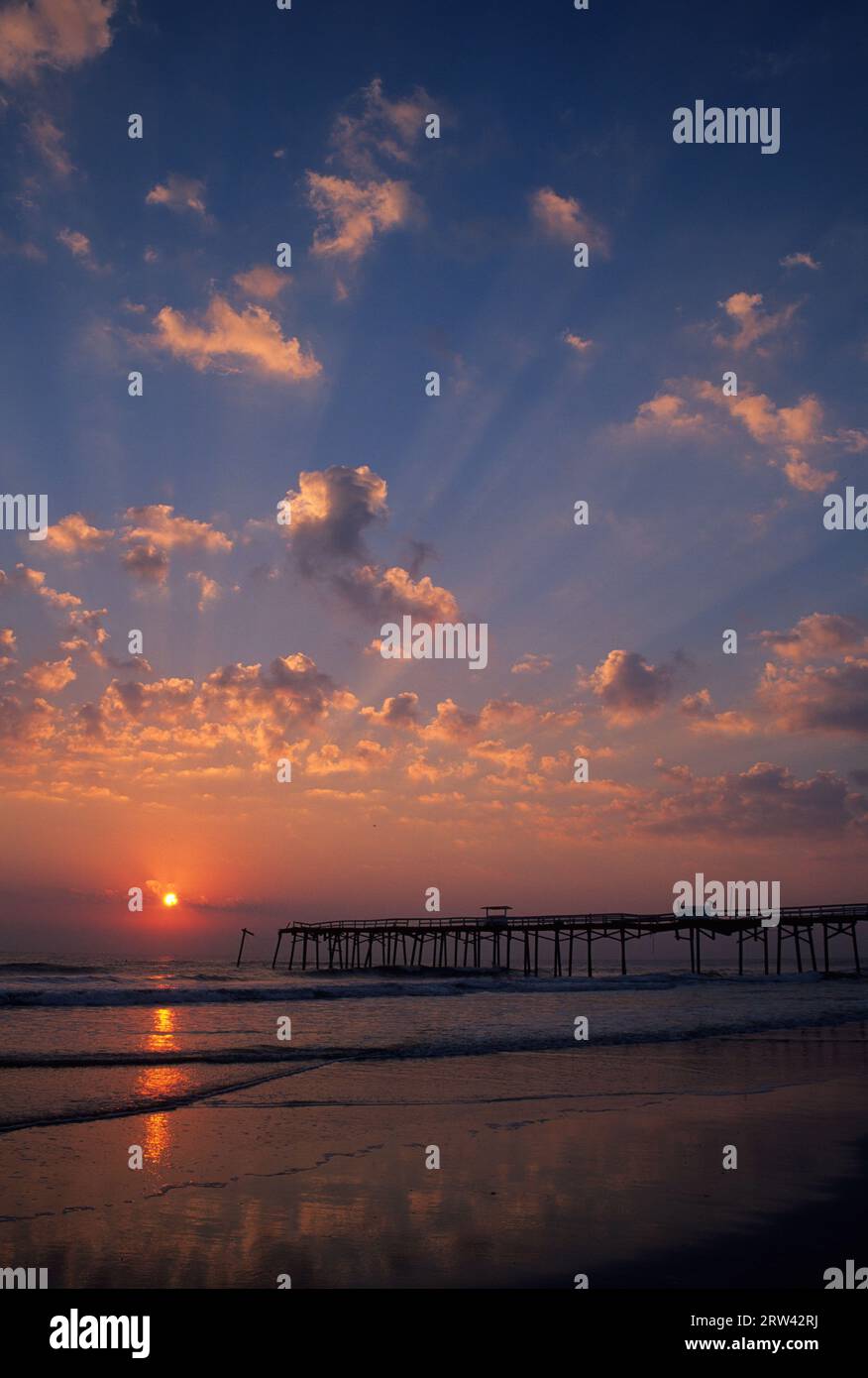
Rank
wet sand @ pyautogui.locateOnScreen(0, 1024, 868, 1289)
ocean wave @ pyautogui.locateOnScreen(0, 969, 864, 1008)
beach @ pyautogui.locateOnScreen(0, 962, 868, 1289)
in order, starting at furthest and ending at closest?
ocean wave @ pyautogui.locateOnScreen(0, 969, 864, 1008), beach @ pyautogui.locateOnScreen(0, 962, 868, 1289), wet sand @ pyautogui.locateOnScreen(0, 1024, 868, 1289)

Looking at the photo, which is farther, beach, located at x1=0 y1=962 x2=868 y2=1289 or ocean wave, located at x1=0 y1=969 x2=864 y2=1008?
ocean wave, located at x1=0 y1=969 x2=864 y2=1008

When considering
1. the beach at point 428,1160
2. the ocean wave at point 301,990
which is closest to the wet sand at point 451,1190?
the beach at point 428,1160

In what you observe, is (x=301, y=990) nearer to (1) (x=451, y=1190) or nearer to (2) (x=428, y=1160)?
(2) (x=428, y=1160)

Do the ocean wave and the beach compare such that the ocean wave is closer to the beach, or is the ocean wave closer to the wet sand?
the beach

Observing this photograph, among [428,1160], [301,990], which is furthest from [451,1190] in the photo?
→ [301,990]

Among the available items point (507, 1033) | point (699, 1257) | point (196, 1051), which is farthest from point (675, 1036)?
point (699, 1257)

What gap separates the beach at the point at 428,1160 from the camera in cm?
669

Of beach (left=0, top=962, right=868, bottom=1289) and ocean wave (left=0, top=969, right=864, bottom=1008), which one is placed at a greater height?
beach (left=0, top=962, right=868, bottom=1289)

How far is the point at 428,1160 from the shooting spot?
9.69 m

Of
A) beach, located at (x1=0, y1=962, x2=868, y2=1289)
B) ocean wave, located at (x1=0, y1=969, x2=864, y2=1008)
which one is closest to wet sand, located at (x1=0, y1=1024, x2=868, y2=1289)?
beach, located at (x1=0, y1=962, x2=868, y2=1289)

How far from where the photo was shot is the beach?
6691mm

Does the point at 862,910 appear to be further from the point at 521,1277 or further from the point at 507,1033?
the point at 521,1277
